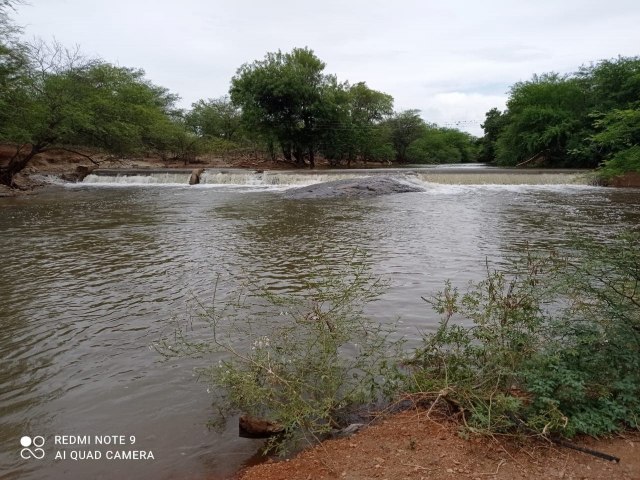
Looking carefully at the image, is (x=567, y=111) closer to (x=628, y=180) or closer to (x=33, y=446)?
(x=628, y=180)

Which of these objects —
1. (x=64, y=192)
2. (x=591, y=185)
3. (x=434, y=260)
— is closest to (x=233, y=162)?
(x=64, y=192)

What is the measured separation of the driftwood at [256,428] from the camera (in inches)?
131

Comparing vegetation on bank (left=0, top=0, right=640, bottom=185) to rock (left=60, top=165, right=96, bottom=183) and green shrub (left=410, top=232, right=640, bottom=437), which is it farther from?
green shrub (left=410, top=232, right=640, bottom=437)

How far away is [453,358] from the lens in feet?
11.5

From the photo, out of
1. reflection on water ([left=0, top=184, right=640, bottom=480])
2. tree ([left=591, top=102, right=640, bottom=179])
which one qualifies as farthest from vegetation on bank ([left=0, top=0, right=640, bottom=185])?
reflection on water ([left=0, top=184, right=640, bottom=480])

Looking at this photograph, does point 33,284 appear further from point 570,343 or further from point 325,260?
point 570,343

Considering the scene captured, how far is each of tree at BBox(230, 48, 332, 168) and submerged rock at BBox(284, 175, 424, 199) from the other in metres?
18.9

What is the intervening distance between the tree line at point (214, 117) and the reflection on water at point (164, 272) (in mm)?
5238

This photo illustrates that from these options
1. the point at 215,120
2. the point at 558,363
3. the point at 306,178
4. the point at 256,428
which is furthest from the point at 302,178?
the point at 215,120

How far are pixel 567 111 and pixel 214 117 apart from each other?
3761 centimetres

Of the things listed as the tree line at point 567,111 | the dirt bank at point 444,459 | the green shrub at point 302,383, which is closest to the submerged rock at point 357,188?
the tree line at point 567,111

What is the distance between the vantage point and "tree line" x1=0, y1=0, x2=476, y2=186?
20.2 meters

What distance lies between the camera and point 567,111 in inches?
1399

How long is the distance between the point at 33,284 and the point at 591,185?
960 inches
